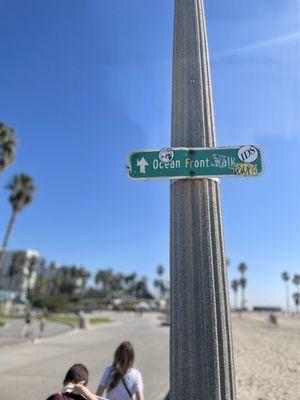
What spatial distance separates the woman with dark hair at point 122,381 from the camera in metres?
3.54

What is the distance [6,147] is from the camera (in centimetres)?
2962

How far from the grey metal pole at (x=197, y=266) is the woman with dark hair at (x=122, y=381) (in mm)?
1533

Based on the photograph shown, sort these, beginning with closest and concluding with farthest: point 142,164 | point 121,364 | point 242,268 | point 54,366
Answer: point 142,164
point 121,364
point 54,366
point 242,268

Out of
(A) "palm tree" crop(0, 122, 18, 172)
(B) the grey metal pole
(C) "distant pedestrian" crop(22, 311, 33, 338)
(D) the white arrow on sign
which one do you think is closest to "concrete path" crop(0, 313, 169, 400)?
(C) "distant pedestrian" crop(22, 311, 33, 338)

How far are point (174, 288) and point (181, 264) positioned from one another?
6.8 inches

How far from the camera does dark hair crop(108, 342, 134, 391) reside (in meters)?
3.59

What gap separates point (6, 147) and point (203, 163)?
3017cm

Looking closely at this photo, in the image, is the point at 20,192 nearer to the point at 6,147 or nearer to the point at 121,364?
the point at 6,147

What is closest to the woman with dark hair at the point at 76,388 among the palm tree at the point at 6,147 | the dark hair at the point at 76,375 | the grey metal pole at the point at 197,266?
the dark hair at the point at 76,375

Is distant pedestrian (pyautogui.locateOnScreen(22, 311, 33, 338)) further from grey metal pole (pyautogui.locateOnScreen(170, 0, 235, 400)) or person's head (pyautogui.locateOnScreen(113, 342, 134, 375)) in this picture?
grey metal pole (pyautogui.locateOnScreen(170, 0, 235, 400))

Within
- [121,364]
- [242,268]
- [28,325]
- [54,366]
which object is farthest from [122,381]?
[242,268]

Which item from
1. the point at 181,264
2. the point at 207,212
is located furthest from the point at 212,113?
the point at 181,264

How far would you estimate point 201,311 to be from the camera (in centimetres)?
229

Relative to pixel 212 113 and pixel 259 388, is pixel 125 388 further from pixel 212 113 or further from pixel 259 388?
pixel 259 388
